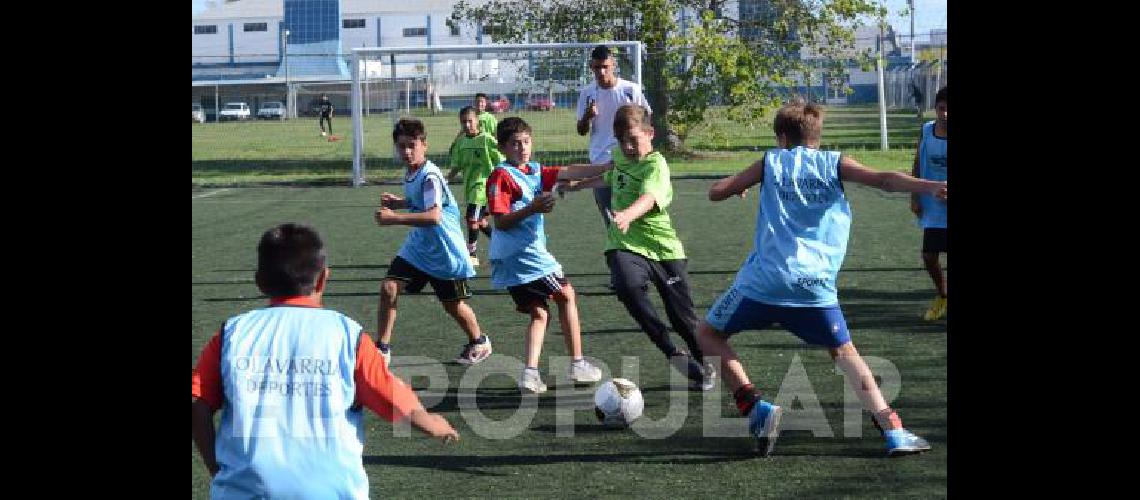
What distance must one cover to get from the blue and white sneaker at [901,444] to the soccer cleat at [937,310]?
386 cm

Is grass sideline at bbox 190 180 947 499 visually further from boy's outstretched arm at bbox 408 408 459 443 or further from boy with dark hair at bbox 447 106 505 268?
boy's outstretched arm at bbox 408 408 459 443

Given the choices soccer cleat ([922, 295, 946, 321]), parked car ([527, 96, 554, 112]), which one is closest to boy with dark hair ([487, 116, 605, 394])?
soccer cleat ([922, 295, 946, 321])

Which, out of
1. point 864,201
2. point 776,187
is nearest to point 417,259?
point 776,187

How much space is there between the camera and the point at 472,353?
9.04 metres

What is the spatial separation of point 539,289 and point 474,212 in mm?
6825

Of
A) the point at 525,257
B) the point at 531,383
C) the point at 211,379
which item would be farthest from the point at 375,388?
the point at 525,257

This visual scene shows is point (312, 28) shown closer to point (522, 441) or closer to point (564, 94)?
point (564, 94)

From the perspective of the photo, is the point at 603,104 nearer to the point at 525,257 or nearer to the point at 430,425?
the point at 525,257

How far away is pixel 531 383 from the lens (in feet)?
26.8

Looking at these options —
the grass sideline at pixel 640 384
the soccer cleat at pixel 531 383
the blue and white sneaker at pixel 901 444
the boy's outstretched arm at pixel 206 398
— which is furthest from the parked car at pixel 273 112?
the boy's outstretched arm at pixel 206 398

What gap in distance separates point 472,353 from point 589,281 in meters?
3.97

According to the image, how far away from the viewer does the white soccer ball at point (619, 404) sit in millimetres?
7285

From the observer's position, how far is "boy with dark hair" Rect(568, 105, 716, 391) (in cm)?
793

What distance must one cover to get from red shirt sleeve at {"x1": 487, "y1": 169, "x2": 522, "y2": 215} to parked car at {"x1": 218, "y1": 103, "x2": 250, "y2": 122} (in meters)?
68.7
